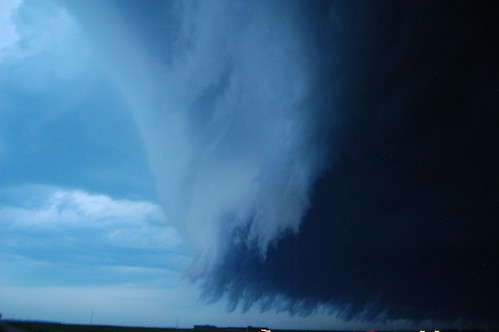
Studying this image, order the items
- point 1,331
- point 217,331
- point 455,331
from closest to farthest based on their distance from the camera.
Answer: point 1,331 < point 455,331 < point 217,331

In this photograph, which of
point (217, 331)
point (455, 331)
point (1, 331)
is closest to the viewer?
point (1, 331)

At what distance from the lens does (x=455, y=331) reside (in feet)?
531

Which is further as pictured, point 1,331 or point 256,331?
point 256,331

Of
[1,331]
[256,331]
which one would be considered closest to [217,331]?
[256,331]

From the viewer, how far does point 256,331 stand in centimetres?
17088

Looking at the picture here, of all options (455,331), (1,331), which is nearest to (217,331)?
(455,331)

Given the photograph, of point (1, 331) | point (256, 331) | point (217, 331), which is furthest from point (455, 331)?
point (1, 331)

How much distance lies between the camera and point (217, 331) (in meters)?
200

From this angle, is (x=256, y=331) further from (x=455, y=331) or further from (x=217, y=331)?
(x=455, y=331)

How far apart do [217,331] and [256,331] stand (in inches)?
1438

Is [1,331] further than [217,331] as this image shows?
No

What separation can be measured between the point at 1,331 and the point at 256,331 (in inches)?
4226

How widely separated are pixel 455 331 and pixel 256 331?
81.4 meters

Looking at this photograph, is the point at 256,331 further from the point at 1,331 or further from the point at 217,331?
the point at 1,331
